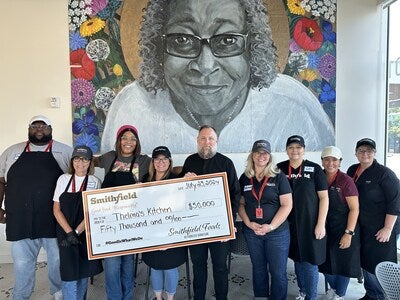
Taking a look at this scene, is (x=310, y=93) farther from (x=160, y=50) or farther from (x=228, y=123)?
(x=160, y=50)

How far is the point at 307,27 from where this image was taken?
11.5 feet

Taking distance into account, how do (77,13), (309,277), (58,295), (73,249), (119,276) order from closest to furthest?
1. (73,249)
2. (119,276)
3. (309,277)
4. (58,295)
5. (77,13)

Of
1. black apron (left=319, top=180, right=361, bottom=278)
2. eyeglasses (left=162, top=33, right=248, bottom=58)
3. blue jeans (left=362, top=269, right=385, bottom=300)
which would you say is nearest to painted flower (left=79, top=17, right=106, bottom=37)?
eyeglasses (left=162, top=33, right=248, bottom=58)

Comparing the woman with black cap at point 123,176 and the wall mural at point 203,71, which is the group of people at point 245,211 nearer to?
the woman with black cap at point 123,176

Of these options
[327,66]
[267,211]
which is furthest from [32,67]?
[327,66]

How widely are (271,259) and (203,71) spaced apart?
81.2 inches

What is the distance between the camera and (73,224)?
2141 millimetres

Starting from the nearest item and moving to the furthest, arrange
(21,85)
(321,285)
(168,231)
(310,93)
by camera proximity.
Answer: (168,231)
(321,285)
(21,85)
(310,93)

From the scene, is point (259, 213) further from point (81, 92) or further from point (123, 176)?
point (81, 92)

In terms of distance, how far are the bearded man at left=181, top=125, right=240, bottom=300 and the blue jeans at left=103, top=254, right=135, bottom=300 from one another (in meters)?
0.48

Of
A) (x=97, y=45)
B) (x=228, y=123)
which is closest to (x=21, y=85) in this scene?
(x=97, y=45)

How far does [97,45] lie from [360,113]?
307cm

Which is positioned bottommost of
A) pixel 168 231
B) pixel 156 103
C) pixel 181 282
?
pixel 181 282

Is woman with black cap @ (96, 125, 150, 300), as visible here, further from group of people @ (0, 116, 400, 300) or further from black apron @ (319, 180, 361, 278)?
black apron @ (319, 180, 361, 278)
